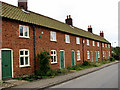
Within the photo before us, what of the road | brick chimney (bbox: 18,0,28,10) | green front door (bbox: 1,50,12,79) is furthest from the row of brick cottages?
the road

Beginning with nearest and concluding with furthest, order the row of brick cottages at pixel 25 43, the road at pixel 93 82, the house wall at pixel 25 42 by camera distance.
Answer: the road at pixel 93 82
the row of brick cottages at pixel 25 43
the house wall at pixel 25 42

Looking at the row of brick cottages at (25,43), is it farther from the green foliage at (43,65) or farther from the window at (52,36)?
the green foliage at (43,65)

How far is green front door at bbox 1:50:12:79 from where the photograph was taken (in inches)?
431

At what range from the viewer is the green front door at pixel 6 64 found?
10953 millimetres

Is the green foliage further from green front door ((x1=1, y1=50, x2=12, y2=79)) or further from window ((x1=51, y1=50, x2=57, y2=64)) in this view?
window ((x1=51, y1=50, x2=57, y2=64))

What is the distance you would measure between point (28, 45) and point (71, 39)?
10023 mm

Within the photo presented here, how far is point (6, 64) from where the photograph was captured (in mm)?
11203

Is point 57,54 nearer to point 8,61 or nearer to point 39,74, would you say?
point 39,74

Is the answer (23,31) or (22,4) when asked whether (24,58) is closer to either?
(23,31)

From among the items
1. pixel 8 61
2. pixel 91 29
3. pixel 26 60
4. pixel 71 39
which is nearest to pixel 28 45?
pixel 26 60

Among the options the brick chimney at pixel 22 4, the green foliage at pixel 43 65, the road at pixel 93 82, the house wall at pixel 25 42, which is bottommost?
the road at pixel 93 82

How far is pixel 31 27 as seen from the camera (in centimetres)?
1404

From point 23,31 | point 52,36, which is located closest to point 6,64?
point 23,31

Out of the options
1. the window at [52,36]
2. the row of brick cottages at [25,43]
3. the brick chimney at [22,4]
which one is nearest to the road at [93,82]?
the row of brick cottages at [25,43]
